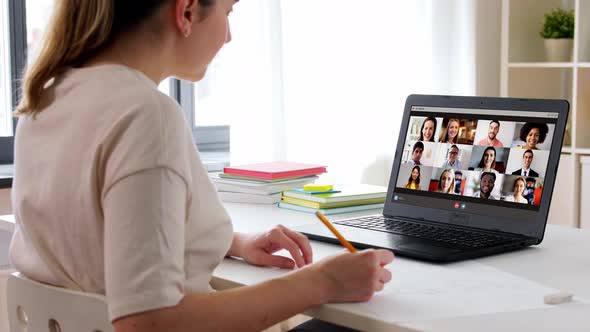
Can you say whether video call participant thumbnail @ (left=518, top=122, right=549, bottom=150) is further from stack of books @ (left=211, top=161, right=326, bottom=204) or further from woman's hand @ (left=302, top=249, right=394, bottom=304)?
stack of books @ (left=211, top=161, right=326, bottom=204)

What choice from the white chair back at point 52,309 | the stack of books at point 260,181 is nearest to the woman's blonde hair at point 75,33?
the white chair back at point 52,309

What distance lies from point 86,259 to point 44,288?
8cm

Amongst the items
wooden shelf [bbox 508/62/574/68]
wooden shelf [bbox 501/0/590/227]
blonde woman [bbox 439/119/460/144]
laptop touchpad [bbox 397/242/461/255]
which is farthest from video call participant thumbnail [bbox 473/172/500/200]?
wooden shelf [bbox 508/62/574/68]

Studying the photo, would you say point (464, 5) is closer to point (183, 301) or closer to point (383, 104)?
point (383, 104)

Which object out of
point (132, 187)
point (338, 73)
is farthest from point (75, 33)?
point (338, 73)

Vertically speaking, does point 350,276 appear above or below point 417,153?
below

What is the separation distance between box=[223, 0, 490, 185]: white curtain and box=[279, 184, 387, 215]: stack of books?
0.94m

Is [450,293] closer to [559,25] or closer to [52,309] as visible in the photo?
[52,309]

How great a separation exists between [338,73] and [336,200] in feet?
4.42

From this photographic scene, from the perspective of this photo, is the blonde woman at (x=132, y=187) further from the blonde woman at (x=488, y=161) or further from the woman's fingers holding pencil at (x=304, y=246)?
the blonde woman at (x=488, y=161)

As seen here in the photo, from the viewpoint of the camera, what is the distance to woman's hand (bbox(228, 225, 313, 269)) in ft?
4.42

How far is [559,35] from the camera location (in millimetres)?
3607

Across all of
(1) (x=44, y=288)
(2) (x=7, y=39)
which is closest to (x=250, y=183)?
Answer: (1) (x=44, y=288)

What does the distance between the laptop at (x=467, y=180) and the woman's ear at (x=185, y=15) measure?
52 cm
